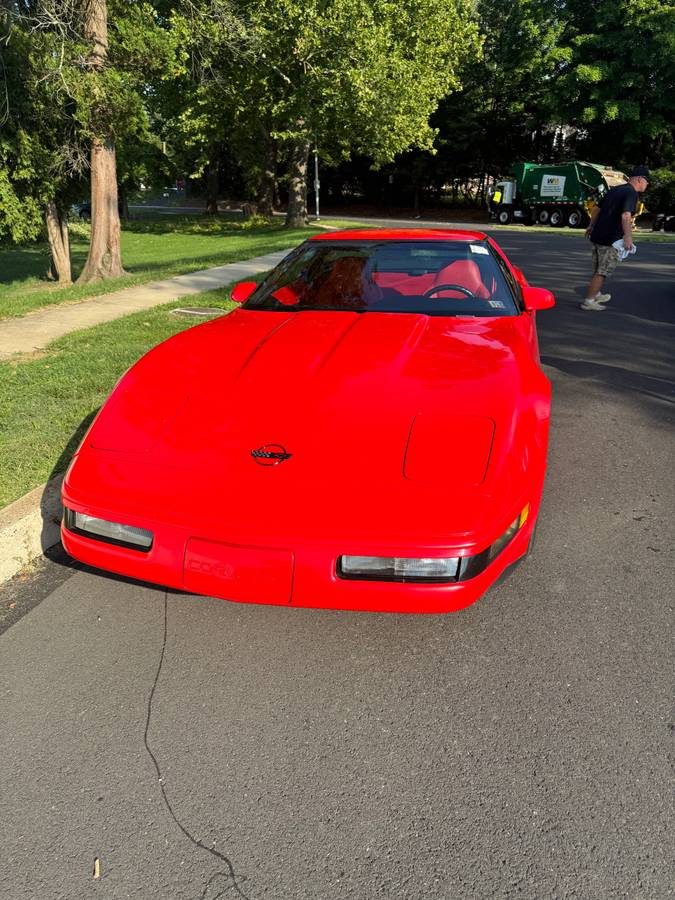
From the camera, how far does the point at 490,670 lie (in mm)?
2410

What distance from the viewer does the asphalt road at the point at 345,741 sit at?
1693 millimetres

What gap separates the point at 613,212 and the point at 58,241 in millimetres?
10770

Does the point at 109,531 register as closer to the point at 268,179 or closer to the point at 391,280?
the point at 391,280

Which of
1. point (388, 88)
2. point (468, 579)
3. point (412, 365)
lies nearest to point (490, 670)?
point (468, 579)

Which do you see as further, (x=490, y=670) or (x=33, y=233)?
(x=33, y=233)

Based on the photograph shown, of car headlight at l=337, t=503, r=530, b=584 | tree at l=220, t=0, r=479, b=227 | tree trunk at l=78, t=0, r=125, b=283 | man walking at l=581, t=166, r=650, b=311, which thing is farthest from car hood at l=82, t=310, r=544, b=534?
tree at l=220, t=0, r=479, b=227

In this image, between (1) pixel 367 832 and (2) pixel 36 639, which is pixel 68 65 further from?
(1) pixel 367 832

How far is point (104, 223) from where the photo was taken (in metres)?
12.8

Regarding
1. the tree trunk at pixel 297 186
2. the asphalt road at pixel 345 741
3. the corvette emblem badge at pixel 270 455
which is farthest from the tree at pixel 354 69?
the asphalt road at pixel 345 741

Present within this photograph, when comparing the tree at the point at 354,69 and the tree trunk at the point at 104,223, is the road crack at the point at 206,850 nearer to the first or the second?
the tree trunk at the point at 104,223

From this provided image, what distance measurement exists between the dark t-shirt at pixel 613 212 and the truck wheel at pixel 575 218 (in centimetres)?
2755

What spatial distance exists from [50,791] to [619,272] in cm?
1365

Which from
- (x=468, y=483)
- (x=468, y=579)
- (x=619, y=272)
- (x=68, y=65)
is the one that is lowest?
(x=619, y=272)

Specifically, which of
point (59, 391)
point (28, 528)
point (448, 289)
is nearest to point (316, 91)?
point (59, 391)
